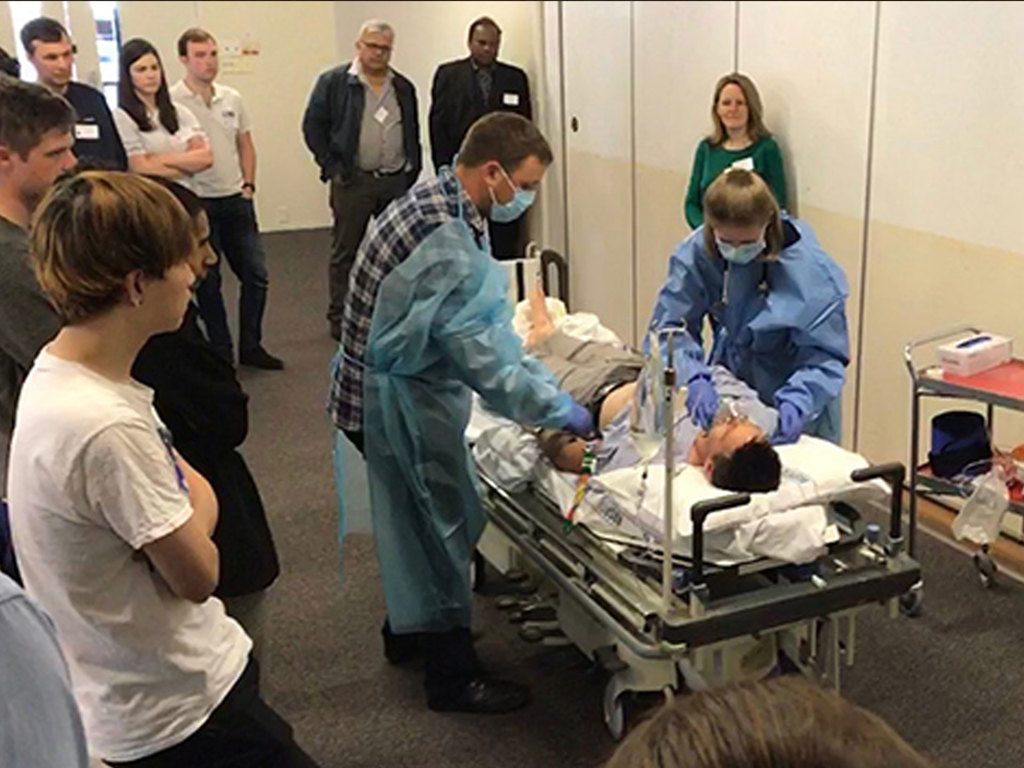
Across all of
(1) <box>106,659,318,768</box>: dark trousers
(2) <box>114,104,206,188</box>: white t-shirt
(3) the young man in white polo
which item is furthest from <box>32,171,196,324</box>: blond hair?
(3) the young man in white polo

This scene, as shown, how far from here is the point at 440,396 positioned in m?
2.49

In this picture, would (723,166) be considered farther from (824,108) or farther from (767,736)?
(767,736)

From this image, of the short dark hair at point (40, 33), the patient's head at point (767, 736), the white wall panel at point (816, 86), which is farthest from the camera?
the white wall panel at point (816, 86)

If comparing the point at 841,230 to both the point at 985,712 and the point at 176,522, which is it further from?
the point at 176,522

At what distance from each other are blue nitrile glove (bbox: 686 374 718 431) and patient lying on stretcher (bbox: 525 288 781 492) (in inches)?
0.8

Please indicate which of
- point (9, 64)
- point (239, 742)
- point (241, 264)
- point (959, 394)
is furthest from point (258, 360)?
point (239, 742)

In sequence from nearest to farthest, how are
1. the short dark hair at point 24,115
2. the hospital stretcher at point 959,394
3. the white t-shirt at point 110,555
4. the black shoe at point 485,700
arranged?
1. the white t-shirt at point 110,555
2. the short dark hair at point 24,115
3. the black shoe at point 485,700
4. the hospital stretcher at point 959,394

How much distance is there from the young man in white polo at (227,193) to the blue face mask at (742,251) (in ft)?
9.21

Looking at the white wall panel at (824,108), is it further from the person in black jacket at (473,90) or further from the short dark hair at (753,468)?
the short dark hair at (753,468)

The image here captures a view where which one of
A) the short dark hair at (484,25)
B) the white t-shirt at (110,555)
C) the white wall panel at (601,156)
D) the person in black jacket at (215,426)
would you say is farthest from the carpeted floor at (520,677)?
the short dark hair at (484,25)

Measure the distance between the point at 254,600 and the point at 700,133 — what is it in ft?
10.6

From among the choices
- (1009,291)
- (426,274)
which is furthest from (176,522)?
(1009,291)

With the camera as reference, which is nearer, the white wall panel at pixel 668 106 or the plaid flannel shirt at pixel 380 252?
the plaid flannel shirt at pixel 380 252

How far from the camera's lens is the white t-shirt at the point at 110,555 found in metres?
1.31
